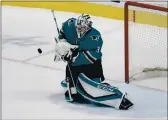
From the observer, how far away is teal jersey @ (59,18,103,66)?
261cm

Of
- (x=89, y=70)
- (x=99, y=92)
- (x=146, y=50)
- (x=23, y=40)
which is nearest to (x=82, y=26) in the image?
(x=89, y=70)

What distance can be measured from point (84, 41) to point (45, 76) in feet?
2.45

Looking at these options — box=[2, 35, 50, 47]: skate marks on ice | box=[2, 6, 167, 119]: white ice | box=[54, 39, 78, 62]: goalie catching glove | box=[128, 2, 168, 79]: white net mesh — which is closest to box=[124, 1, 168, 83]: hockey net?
box=[128, 2, 168, 79]: white net mesh

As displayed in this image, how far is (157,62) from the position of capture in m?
3.19

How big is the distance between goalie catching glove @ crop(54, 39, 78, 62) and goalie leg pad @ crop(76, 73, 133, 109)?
0.13 meters

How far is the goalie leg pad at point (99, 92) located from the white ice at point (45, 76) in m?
0.05

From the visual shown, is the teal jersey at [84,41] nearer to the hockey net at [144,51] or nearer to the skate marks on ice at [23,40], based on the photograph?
the hockey net at [144,51]

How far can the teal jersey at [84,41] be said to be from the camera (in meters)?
2.61

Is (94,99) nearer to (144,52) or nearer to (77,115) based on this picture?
(77,115)

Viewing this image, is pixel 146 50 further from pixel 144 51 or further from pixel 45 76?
pixel 45 76

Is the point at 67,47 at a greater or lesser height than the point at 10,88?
greater

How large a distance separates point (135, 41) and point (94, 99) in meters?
0.69

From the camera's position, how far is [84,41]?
8.58 feet

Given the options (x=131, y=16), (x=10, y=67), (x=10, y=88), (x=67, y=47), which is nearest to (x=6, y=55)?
(x=10, y=67)
